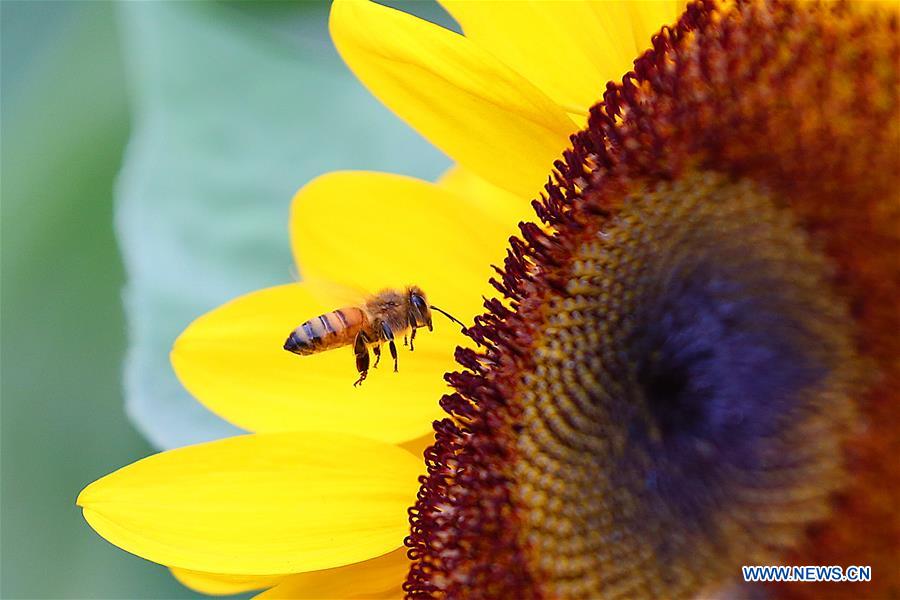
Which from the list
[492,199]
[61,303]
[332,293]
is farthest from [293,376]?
[61,303]

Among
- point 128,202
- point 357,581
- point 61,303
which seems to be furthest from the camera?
point 61,303

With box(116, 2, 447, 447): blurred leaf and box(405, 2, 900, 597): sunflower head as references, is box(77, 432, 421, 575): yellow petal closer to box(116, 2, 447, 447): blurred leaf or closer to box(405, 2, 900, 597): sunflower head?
box(405, 2, 900, 597): sunflower head

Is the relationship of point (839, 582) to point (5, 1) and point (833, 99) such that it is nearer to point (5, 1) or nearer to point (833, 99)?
point (833, 99)

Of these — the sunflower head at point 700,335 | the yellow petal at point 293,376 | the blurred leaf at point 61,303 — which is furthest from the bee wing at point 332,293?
the blurred leaf at point 61,303

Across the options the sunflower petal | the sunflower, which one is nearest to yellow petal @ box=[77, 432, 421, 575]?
the sunflower

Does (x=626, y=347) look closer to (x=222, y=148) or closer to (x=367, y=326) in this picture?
(x=367, y=326)

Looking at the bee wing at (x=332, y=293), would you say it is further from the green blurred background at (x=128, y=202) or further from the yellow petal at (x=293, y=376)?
the green blurred background at (x=128, y=202)
